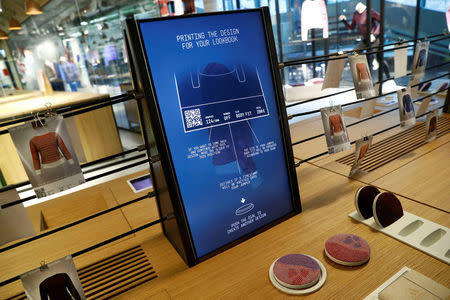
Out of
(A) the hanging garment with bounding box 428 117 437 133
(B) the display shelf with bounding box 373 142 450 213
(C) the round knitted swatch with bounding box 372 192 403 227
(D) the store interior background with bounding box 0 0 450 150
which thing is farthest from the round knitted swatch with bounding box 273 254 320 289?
(D) the store interior background with bounding box 0 0 450 150

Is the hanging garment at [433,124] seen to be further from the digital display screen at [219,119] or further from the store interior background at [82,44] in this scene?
the store interior background at [82,44]

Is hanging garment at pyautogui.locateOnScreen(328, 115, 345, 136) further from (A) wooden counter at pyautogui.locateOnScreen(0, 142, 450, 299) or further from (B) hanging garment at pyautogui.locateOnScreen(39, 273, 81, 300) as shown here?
(B) hanging garment at pyautogui.locateOnScreen(39, 273, 81, 300)

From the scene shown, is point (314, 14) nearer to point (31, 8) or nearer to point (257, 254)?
point (31, 8)

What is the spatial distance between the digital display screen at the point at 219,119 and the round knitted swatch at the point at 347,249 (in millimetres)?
261

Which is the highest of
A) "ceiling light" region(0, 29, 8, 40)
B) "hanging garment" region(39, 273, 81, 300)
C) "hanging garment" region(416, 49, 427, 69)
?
"ceiling light" region(0, 29, 8, 40)

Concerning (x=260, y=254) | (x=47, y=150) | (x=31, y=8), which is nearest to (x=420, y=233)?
(x=260, y=254)

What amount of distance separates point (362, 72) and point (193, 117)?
0.92m

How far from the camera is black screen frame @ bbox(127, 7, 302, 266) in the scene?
93 cm

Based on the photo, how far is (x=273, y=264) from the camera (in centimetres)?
100

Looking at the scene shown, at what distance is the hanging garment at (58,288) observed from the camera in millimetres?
838

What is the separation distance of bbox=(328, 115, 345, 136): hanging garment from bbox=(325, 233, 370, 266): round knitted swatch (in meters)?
0.49

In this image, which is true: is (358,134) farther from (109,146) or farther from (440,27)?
A: (440,27)

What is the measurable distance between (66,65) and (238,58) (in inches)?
171

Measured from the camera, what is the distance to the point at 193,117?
102cm
